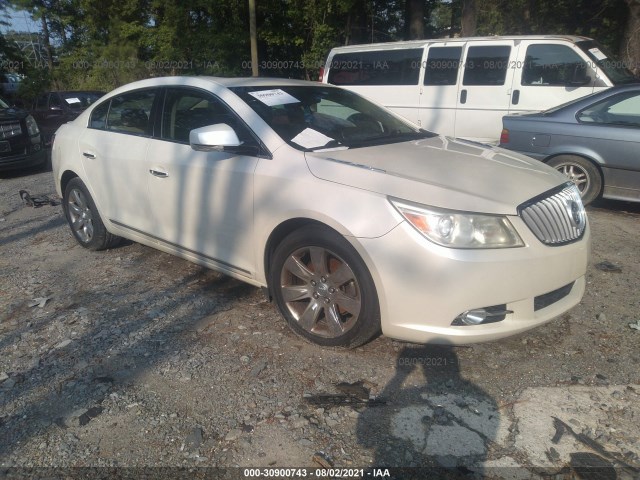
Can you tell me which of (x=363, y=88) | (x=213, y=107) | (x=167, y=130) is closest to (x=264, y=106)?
(x=213, y=107)

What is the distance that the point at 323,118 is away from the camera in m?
3.79

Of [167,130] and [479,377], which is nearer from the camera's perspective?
[479,377]

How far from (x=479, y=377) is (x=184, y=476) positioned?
162 cm

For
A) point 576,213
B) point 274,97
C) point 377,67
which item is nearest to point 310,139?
point 274,97

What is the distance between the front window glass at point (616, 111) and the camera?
571 centimetres

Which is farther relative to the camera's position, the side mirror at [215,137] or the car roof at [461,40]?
the car roof at [461,40]

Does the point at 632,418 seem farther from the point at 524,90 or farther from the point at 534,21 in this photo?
the point at 534,21

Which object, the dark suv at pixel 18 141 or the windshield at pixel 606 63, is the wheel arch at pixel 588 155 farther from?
the dark suv at pixel 18 141

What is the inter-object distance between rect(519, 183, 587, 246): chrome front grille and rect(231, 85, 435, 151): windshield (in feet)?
3.85

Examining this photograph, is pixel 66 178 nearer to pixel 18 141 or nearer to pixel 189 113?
pixel 189 113

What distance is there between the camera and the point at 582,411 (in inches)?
104

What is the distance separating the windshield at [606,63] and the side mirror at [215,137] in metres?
6.06

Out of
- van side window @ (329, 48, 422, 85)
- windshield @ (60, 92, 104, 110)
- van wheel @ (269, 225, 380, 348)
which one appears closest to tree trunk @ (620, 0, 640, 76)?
van side window @ (329, 48, 422, 85)

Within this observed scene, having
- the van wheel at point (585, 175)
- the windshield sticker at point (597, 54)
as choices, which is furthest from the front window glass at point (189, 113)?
the windshield sticker at point (597, 54)
